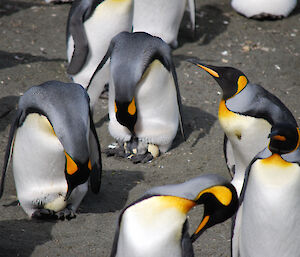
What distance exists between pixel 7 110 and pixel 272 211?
2739mm

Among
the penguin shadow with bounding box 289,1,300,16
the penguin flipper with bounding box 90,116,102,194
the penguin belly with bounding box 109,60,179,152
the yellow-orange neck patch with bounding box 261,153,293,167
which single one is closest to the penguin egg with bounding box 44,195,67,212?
the penguin flipper with bounding box 90,116,102,194

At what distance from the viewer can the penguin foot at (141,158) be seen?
5.04m

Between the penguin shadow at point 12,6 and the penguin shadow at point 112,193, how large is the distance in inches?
120

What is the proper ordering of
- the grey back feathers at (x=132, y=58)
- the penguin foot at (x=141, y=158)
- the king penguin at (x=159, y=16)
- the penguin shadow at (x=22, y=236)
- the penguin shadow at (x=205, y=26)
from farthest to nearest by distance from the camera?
1. the penguin shadow at (x=205, y=26)
2. the king penguin at (x=159, y=16)
3. the penguin foot at (x=141, y=158)
4. the grey back feathers at (x=132, y=58)
5. the penguin shadow at (x=22, y=236)

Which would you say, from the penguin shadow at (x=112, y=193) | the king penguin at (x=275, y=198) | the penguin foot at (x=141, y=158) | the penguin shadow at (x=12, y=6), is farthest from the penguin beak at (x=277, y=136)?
the penguin shadow at (x=12, y=6)

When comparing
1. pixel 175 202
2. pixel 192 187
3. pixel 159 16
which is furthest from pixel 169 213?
pixel 159 16

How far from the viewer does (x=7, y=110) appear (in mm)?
5426

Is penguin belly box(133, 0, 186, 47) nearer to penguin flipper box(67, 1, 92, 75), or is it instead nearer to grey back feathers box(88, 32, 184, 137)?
penguin flipper box(67, 1, 92, 75)

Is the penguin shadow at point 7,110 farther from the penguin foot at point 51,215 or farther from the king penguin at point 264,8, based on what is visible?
the king penguin at point 264,8

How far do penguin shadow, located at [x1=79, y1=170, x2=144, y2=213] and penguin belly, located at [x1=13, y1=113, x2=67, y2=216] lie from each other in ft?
0.74

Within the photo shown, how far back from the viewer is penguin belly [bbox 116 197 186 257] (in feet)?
10.5

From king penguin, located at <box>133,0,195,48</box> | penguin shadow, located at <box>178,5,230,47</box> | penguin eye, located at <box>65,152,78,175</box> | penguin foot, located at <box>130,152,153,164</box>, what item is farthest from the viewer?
penguin shadow, located at <box>178,5,230,47</box>

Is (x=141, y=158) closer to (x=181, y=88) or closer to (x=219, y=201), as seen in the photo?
(x=181, y=88)

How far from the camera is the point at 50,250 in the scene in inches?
150
